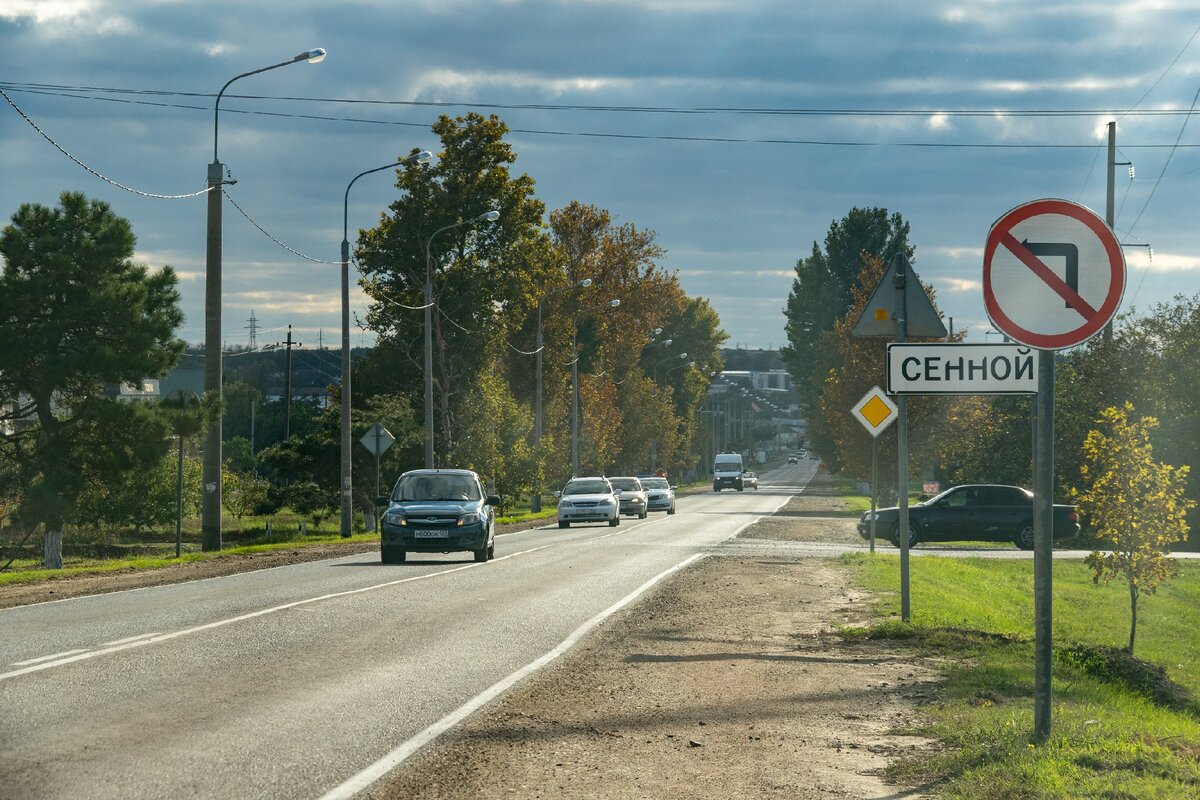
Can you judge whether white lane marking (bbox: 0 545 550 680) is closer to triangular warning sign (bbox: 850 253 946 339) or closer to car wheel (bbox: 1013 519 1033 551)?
triangular warning sign (bbox: 850 253 946 339)

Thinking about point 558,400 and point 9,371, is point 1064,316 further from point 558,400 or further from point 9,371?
point 558,400

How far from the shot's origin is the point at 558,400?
71562 millimetres

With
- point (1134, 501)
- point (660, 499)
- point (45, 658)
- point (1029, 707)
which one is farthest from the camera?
point (660, 499)

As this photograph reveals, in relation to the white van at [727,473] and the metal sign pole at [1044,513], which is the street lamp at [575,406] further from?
the metal sign pole at [1044,513]

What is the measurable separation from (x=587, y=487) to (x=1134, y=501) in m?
30.7

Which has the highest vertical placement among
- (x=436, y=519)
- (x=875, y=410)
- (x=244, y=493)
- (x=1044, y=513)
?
(x=875, y=410)

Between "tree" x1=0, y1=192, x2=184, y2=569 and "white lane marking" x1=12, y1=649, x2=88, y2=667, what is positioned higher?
"tree" x1=0, y1=192, x2=184, y2=569

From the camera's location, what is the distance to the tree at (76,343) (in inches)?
1548

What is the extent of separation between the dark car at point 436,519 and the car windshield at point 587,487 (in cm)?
2097

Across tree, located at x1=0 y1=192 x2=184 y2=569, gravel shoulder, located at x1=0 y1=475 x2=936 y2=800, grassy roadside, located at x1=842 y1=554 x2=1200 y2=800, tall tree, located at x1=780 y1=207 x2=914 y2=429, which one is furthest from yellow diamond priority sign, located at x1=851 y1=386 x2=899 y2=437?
tall tree, located at x1=780 y1=207 x2=914 y2=429

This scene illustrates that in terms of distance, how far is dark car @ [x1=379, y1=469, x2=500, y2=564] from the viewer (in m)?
25.5

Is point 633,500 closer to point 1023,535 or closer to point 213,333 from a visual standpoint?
point 1023,535

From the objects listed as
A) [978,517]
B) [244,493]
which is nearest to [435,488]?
[978,517]

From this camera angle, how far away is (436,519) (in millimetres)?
25516
